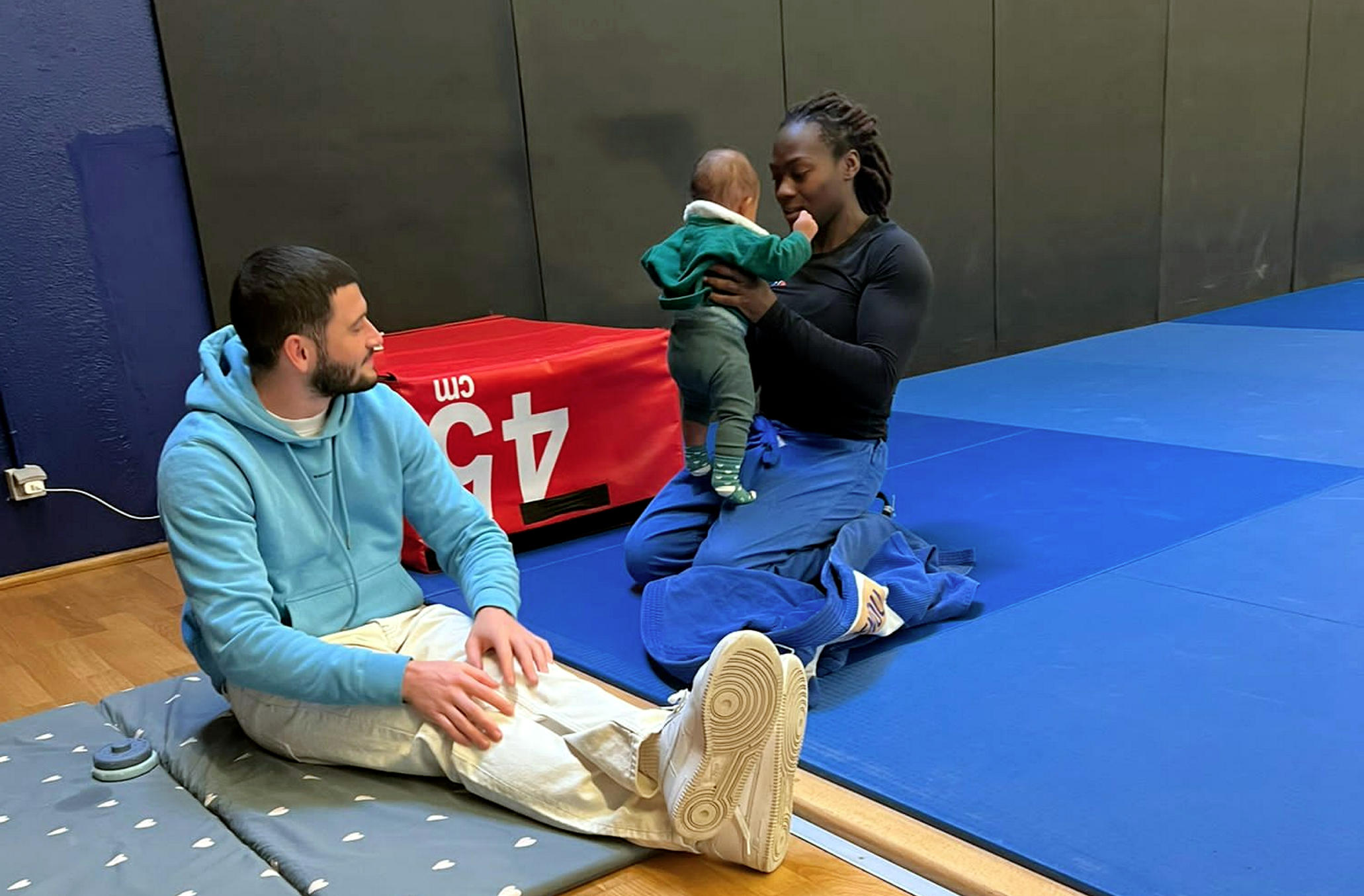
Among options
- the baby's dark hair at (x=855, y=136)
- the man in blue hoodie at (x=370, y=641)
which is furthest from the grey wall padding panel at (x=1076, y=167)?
the man in blue hoodie at (x=370, y=641)

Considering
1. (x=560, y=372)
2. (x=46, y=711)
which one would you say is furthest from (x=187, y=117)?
(x=46, y=711)

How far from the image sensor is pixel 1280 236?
7.69 metres

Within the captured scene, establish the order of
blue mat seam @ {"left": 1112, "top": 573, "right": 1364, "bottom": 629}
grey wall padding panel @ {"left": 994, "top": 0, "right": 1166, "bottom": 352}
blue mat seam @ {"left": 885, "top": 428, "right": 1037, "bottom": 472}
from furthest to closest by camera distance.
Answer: grey wall padding panel @ {"left": 994, "top": 0, "right": 1166, "bottom": 352}
blue mat seam @ {"left": 885, "top": 428, "right": 1037, "bottom": 472}
blue mat seam @ {"left": 1112, "top": 573, "right": 1364, "bottom": 629}

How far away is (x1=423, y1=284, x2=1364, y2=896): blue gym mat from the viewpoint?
1803 millimetres

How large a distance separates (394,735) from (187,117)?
8.00ft

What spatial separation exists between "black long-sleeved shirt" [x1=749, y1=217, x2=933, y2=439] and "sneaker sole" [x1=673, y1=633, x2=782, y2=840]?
1.14 m

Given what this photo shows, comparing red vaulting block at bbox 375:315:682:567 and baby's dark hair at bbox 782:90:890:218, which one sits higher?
baby's dark hair at bbox 782:90:890:218

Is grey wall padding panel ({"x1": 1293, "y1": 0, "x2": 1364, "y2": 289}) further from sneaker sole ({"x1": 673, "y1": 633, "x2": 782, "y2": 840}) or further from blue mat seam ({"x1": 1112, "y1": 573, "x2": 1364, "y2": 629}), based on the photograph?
sneaker sole ({"x1": 673, "y1": 633, "x2": 782, "y2": 840})

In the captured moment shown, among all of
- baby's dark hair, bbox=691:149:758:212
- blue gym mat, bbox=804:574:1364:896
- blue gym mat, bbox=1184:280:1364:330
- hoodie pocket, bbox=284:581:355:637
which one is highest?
baby's dark hair, bbox=691:149:758:212

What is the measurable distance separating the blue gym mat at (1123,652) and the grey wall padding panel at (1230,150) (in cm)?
267

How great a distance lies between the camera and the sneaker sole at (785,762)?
1.69 m

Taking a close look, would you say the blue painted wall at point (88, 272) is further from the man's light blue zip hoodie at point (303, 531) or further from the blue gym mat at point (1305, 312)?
the blue gym mat at point (1305, 312)

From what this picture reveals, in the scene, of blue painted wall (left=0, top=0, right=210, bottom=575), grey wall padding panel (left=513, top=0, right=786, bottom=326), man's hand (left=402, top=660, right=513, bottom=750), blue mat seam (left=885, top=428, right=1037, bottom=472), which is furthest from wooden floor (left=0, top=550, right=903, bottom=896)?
blue mat seam (left=885, top=428, right=1037, bottom=472)

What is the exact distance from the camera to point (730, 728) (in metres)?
1.64
